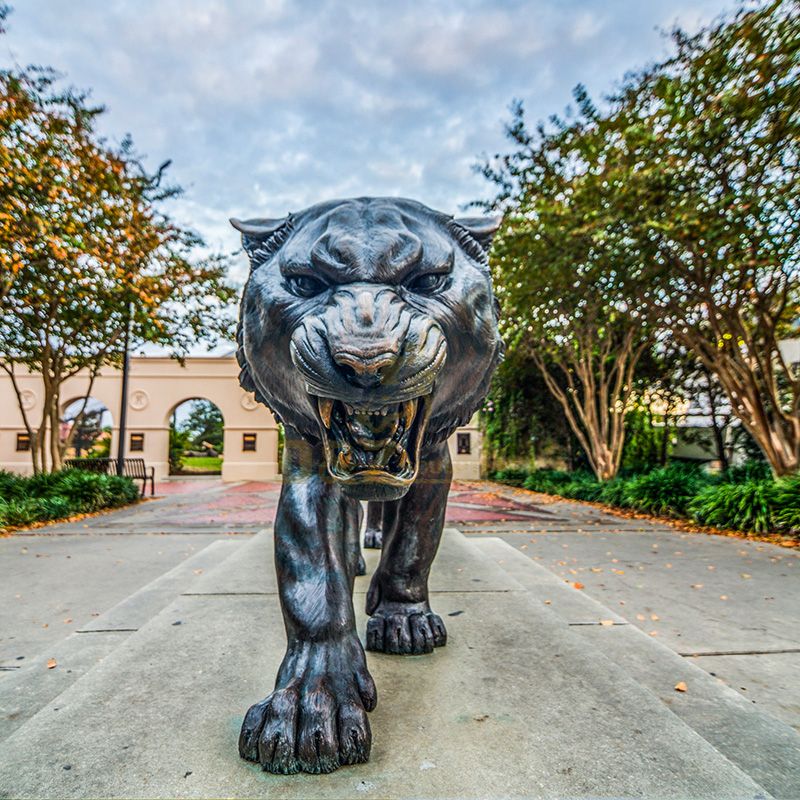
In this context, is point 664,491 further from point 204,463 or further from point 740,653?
point 204,463

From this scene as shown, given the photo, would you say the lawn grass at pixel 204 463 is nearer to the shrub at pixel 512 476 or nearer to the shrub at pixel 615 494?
the shrub at pixel 512 476

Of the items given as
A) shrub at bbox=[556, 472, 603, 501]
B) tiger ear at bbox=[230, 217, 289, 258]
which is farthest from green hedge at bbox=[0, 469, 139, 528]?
shrub at bbox=[556, 472, 603, 501]

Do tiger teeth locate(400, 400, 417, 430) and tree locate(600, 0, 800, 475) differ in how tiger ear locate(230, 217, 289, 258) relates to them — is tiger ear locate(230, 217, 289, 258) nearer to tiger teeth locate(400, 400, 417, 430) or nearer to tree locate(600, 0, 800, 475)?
tiger teeth locate(400, 400, 417, 430)

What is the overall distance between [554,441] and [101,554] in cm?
1384

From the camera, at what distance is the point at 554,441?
16.7 m

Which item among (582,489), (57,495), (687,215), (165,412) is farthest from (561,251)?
(165,412)

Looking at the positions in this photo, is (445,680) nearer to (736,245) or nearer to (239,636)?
(239,636)

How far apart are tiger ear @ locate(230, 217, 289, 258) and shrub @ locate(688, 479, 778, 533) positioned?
7271 millimetres

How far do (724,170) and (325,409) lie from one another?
7.47 metres

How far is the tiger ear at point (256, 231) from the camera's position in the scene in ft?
4.79

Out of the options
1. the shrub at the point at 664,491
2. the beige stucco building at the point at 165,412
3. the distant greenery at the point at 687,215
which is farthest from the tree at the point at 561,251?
the beige stucco building at the point at 165,412

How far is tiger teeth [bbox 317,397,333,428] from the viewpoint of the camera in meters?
1.04

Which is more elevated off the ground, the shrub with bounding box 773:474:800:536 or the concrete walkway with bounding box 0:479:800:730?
the shrub with bounding box 773:474:800:536

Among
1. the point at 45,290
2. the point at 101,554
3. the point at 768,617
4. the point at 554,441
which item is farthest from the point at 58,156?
the point at 554,441
